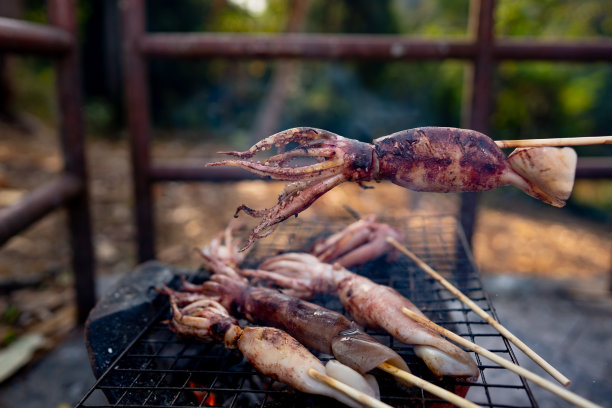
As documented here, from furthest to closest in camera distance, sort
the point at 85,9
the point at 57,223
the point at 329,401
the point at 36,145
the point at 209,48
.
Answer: the point at 85,9, the point at 36,145, the point at 57,223, the point at 209,48, the point at 329,401

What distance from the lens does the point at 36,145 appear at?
780cm

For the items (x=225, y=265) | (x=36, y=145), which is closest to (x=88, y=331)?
(x=225, y=265)

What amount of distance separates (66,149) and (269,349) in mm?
2467

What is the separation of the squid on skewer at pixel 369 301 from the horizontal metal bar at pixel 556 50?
2.22m

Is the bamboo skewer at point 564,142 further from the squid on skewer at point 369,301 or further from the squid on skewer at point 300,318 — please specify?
the squid on skewer at point 300,318

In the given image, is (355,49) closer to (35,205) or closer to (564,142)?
(564,142)

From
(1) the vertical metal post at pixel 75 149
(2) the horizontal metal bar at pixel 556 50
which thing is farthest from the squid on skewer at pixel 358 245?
(1) the vertical metal post at pixel 75 149

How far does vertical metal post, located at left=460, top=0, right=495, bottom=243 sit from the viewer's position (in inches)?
129

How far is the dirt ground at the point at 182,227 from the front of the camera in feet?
14.0

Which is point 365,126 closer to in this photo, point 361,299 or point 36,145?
point 36,145

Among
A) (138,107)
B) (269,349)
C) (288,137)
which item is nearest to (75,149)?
(138,107)

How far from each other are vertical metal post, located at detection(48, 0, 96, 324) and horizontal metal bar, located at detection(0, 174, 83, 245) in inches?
4.7

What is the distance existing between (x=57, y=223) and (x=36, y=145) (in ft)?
9.14

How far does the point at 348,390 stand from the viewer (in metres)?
→ 1.31
